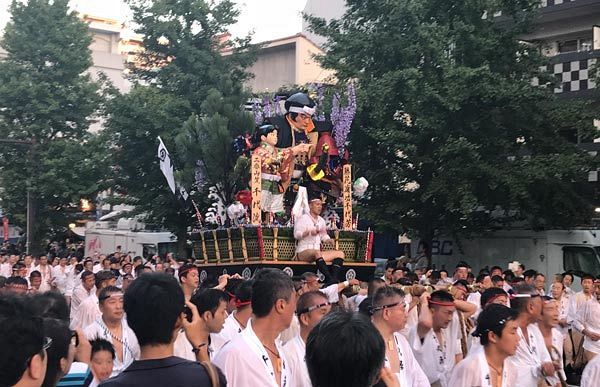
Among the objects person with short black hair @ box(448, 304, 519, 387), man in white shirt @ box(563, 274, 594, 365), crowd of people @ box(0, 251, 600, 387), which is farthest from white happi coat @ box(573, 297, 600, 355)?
person with short black hair @ box(448, 304, 519, 387)

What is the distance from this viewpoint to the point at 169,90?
1077 inches

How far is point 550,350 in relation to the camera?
289 inches

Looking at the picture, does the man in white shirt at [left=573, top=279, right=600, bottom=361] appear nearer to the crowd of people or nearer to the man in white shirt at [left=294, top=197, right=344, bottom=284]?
the crowd of people

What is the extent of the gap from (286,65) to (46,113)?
12.0 meters

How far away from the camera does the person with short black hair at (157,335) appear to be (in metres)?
3.16

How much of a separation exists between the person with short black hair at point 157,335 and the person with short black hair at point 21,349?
32 cm

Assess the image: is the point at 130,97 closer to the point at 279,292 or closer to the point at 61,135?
the point at 61,135

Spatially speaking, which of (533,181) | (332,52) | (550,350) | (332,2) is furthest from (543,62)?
(332,2)

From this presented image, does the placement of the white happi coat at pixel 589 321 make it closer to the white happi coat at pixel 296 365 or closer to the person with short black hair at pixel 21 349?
the white happi coat at pixel 296 365

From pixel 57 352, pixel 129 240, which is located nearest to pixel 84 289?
pixel 57 352

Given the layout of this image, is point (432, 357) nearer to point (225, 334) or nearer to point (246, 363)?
point (225, 334)

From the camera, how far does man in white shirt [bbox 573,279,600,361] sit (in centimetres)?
1079

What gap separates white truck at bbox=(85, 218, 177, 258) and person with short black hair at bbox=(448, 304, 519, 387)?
22.9m

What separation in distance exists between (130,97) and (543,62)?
1293 centimetres
